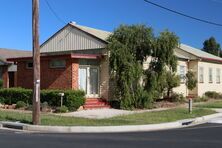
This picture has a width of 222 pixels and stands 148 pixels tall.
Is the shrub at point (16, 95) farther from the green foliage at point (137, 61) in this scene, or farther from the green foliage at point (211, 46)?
the green foliage at point (211, 46)

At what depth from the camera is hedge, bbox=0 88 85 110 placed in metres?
25.4

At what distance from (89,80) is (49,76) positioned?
2.59 m

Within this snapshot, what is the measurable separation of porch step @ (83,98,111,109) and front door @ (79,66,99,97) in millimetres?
860

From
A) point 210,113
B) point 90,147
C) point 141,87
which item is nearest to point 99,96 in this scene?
point 141,87

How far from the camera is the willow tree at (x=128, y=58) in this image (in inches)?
1081

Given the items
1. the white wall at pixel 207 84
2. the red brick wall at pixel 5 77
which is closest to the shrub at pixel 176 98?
the white wall at pixel 207 84

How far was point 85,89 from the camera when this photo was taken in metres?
29.0

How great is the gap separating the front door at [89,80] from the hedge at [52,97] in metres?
2.79

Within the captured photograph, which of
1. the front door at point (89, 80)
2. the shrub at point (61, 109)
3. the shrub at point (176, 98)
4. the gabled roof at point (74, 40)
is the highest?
the gabled roof at point (74, 40)

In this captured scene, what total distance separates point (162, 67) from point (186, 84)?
28.1 feet

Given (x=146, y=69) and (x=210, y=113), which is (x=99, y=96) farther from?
(x=210, y=113)

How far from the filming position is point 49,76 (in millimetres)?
28641

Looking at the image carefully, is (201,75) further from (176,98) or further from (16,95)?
(16,95)

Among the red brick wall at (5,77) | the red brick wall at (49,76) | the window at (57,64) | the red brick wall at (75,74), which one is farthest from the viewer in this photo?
the red brick wall at (5,77)
